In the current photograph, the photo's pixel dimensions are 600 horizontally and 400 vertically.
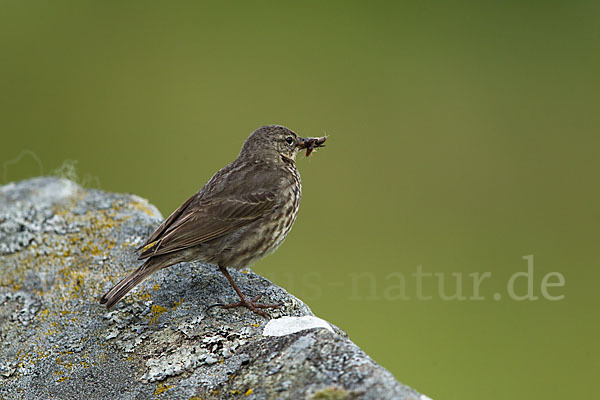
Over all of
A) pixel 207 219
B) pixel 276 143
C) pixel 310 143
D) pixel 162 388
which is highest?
pixel 310 143

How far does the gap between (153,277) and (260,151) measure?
159cm

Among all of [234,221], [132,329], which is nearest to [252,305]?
[132,329]

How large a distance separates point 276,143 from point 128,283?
2099mm

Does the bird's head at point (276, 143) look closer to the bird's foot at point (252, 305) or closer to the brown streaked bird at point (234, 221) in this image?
the brown streaked bird at point (234, 221)

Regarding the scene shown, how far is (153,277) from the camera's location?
4340 mm

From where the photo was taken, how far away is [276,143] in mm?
5574

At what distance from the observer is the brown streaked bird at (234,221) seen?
13.6ft

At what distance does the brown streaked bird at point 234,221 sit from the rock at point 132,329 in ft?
0.50

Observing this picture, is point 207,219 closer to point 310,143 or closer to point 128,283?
point 128,283

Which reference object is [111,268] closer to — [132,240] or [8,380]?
[132,240]

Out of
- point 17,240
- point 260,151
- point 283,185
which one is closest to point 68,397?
point 17,240

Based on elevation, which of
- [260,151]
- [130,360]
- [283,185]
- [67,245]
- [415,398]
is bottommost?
[415,398]

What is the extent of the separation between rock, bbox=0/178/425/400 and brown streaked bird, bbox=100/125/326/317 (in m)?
0.15

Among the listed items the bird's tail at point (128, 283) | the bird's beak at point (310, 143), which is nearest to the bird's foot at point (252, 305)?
the bird's tail at point (128, 283)
